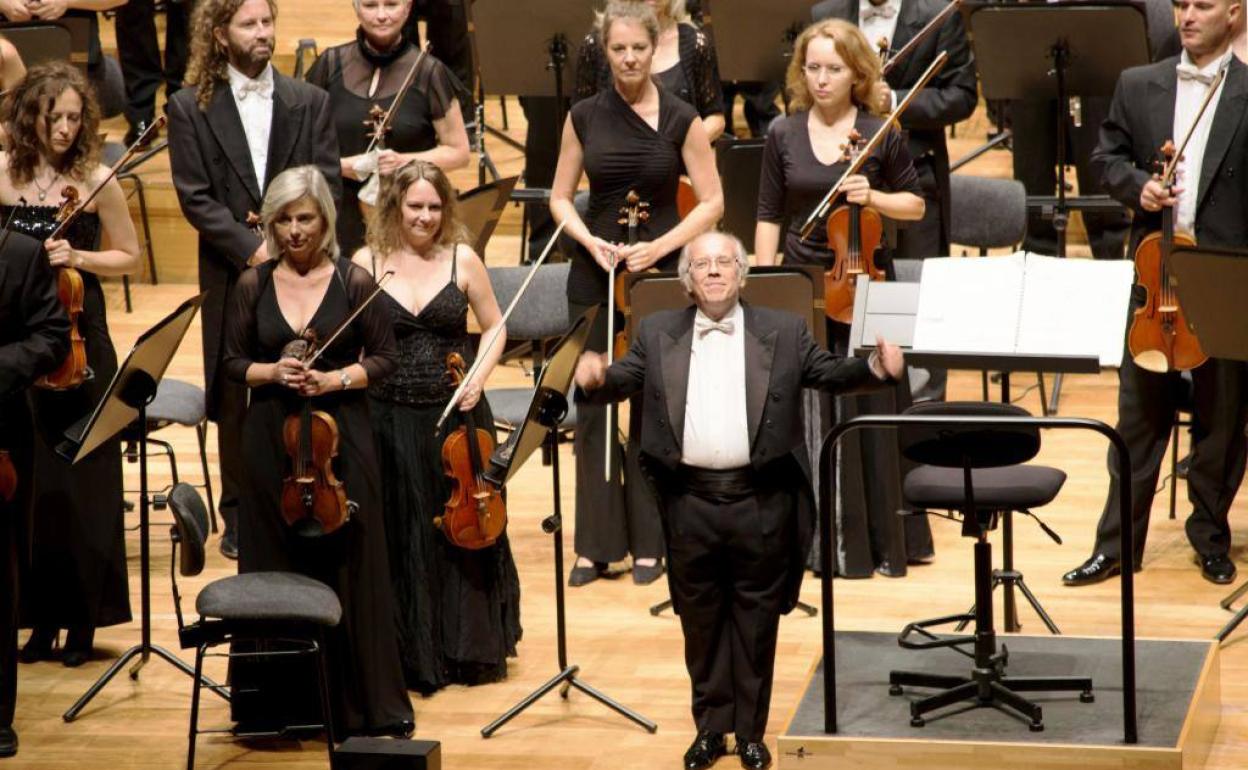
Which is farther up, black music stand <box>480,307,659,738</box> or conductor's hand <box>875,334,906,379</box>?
conductor's hand <box>875,334,906,379</box>

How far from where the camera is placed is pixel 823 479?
4.48 meters

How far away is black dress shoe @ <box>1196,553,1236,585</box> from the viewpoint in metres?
6.01

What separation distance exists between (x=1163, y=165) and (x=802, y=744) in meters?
2.03

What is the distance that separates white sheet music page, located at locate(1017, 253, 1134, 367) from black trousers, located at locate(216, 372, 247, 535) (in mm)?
2469

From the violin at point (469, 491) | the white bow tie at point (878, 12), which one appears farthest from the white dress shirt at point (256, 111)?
the white bow tie at point (878, 12)

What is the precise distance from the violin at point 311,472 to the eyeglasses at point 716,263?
0.97 metres

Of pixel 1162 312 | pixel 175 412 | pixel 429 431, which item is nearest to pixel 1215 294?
pixel 1162 312

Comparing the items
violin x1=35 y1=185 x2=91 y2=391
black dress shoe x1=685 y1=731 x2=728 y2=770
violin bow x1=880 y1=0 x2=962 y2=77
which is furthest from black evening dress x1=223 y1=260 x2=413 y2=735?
violin bow x1=880 y1=0 x2=962 y2=77

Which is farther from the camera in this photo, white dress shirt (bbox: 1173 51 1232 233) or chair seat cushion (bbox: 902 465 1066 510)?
white dress shirt (bbox: 1173 51 1232 233)

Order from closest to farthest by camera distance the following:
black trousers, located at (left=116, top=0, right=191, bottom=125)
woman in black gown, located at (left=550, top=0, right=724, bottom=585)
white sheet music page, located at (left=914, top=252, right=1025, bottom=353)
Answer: white sheet music page, located at (left=914, top=252, right=1025, bottom=353), woman in black gown, located at (left=550, top=0, right=724, bottom=585), black trousers, located at (left=116, top=0, right=191, bottom=125)

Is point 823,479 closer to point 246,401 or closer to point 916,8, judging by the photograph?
point 246,401

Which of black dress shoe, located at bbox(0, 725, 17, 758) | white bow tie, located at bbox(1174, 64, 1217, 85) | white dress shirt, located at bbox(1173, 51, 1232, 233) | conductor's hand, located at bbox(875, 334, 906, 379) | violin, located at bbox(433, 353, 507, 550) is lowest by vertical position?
black dress shoe, located at bbox(0, 725, 17, 758)

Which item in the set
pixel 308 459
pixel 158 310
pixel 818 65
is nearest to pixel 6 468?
pixel 308 459

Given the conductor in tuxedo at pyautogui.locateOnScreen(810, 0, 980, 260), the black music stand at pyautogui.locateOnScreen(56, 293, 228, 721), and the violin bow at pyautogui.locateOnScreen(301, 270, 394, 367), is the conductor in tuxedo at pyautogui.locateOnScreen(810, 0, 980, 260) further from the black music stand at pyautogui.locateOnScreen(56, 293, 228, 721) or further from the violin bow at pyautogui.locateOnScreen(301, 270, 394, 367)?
the black music stand at pyautogui.locateOnScreen(56, 293, 228, 721)
